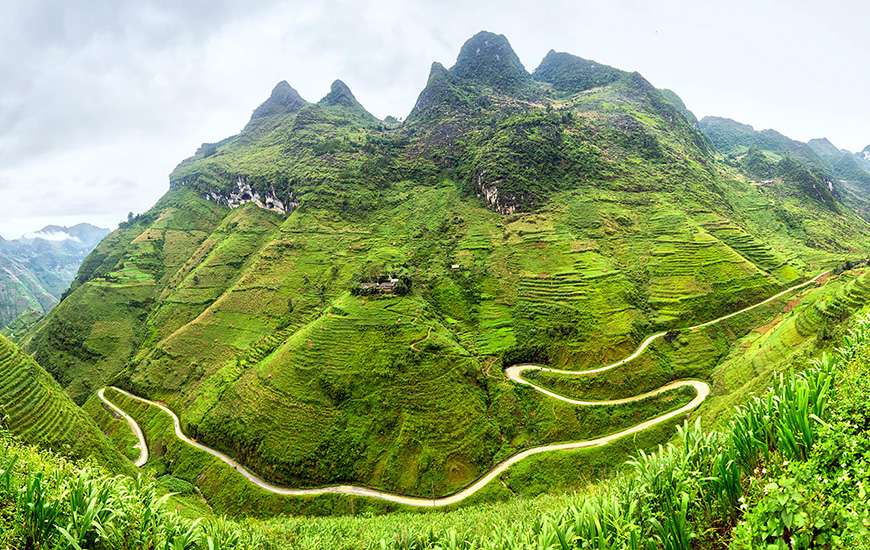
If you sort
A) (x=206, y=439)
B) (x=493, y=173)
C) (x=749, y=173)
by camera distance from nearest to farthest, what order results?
(x=206, y=439)
(x=493, y=173)
(x=749, y=173)

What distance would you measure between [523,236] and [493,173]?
34.5m

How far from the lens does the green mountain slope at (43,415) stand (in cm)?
3959

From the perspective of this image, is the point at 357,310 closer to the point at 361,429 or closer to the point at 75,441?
the point at 361,429

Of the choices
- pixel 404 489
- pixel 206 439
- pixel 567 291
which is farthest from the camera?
pixel 567 291

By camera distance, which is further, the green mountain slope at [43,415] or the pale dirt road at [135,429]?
the pale dirt road at [135,429]

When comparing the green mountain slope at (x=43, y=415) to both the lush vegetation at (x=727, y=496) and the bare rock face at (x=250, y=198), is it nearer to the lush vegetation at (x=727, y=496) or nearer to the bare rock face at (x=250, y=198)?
the lush vegetation at (x=727, y=496)

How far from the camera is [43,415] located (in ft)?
137

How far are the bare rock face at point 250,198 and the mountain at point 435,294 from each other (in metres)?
1.46

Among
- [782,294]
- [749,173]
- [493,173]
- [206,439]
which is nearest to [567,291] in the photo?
[782,294]

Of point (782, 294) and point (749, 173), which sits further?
point (749, 173)

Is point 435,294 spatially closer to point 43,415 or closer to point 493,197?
point 493,197

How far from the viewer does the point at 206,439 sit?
69250 mm

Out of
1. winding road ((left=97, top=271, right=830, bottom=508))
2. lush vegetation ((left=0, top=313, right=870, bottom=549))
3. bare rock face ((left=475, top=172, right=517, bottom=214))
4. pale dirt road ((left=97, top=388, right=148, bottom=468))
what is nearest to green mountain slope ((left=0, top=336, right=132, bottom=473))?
winding road ((left=97, top=271, right=830, bottom=508))

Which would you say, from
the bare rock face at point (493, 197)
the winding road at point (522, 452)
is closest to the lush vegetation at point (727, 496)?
the winding road at point (522, 452)
